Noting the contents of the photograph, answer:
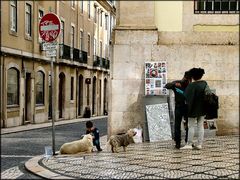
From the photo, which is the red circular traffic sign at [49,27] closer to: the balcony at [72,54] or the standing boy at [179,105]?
the standing boy at [179,105]

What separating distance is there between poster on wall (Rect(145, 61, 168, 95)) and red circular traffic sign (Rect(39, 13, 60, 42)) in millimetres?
3283

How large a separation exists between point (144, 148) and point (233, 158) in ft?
7.39

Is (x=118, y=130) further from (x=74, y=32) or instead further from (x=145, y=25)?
(x=74, y=32)

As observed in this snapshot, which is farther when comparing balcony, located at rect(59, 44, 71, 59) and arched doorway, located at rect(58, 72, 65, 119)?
arched doorway, located at rect(58, 72, 65, 119)

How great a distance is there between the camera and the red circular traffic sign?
8.89 metres

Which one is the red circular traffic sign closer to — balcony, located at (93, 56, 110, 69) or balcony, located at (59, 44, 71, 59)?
balcony, located at (59, 44, 71, 59)

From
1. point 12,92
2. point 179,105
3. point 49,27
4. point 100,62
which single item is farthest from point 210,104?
point 100,62

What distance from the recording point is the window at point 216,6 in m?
12.5

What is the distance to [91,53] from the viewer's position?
41562mm

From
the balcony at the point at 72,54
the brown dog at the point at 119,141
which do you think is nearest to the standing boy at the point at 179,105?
the brown dog at the point at 119,141

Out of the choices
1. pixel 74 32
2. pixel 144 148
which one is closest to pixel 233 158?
pixel 144 148

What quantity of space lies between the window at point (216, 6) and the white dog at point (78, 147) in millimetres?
4974

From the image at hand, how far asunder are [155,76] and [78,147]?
125 inches

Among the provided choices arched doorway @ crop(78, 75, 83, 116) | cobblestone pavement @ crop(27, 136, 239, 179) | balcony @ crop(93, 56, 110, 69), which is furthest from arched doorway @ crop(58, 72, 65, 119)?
cobblestone pavement @ crop(27, 136, 239, 179)
